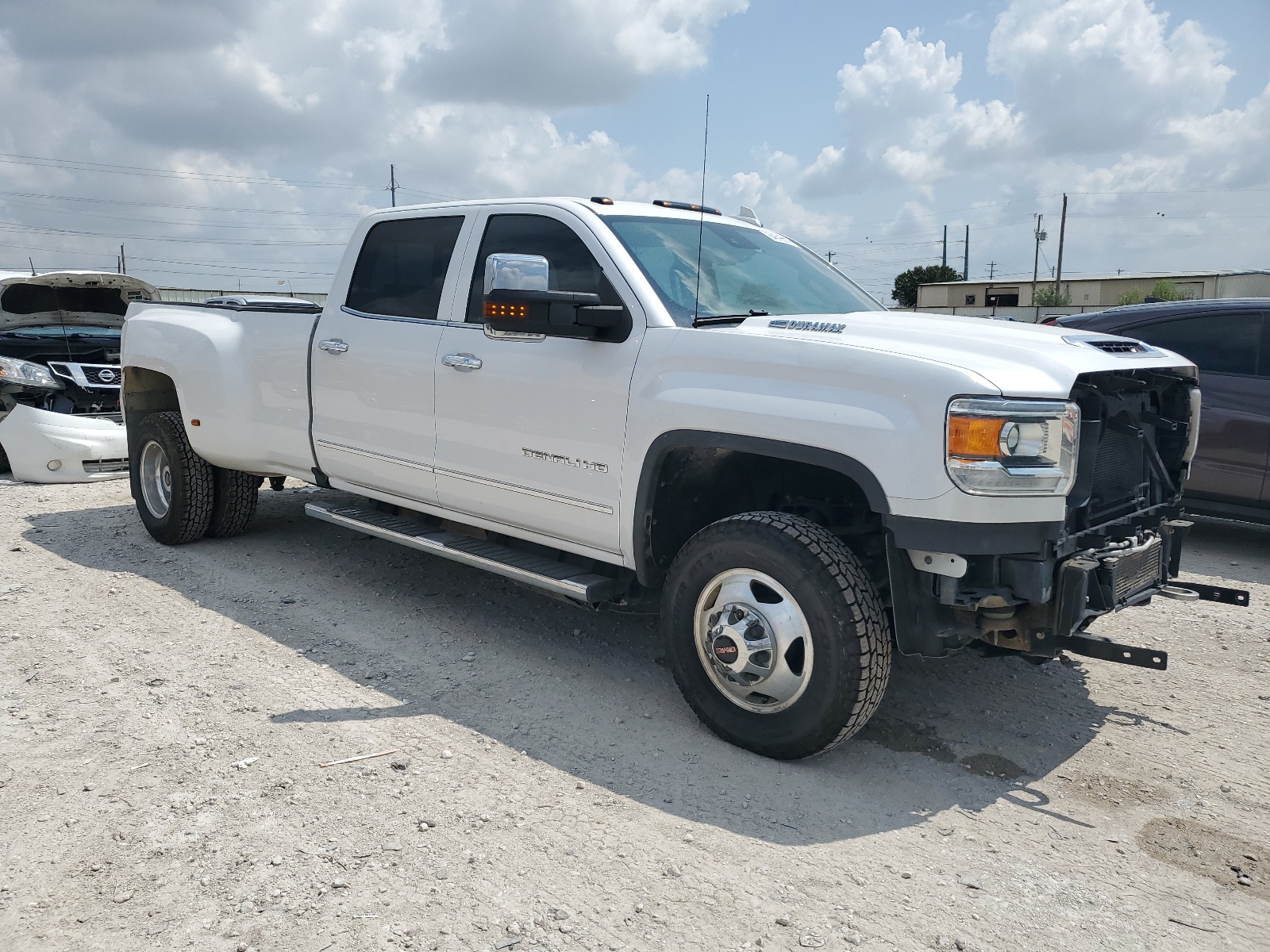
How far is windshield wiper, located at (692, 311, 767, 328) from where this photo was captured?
13.3 ft

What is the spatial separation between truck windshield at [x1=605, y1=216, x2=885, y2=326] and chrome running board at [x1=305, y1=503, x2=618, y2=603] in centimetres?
116

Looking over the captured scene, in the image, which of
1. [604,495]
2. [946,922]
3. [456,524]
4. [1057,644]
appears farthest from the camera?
[456,524]

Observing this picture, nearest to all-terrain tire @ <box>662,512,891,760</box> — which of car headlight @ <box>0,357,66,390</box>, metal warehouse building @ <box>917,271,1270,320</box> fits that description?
car headlight @ <box>0,357,66,390</box>

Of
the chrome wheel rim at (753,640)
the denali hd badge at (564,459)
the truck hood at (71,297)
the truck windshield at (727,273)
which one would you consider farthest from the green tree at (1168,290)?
the chrome wheel rim at (753,640)

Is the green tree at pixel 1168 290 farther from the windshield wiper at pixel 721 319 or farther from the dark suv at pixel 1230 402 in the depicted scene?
the windshield wiper at pixel 721 319

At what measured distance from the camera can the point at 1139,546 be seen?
379 cm

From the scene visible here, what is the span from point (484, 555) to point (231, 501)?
9.24ft

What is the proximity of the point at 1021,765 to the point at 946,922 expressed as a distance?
1.21 meters

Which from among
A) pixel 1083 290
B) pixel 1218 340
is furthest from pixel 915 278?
pixel 1218 340

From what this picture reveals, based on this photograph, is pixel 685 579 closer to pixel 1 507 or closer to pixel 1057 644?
pixel 1057 644

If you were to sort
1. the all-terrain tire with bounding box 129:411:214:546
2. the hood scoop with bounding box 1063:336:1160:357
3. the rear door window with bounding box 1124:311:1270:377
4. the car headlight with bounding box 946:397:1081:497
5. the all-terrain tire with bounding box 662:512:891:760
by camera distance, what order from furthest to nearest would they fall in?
1. the rear door window with bounding box 1124:311:1270:377
2. the all-terrain tire with bounding box 129:411:214:546
3. the hood scoop with bounding box 1063:336:1160:357
4. the all-terrain tire with bounding box 662:512:891:760
5. the car headlight with bounding box 946:397:1081:497

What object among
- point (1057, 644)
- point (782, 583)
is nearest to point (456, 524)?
point (782, 583)

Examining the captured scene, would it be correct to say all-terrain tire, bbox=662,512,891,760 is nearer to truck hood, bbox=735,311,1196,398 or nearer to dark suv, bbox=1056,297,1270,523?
truck hood, bbox=735,311,1196,398

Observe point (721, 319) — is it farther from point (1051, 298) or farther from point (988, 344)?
point (1051, 298)
